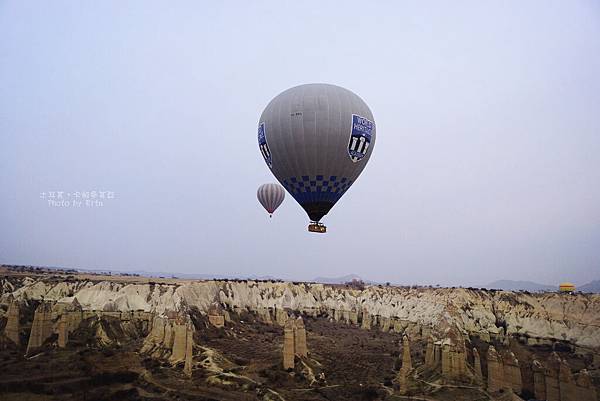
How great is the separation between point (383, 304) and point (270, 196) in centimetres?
2711

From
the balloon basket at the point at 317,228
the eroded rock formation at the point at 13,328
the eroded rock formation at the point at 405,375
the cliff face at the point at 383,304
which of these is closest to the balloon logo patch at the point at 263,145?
the balloon basket at the point at 317,228

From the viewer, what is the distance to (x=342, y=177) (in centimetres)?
2803

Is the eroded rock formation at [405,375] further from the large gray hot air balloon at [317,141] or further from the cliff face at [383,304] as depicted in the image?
the large gray hot air balloon at [317,141]

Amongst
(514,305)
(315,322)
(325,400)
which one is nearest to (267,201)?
(315,322)

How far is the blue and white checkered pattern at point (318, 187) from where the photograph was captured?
2777cm

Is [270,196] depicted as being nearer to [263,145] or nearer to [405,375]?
[263,145]

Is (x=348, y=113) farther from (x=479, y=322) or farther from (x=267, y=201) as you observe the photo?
(x=479, y=322)

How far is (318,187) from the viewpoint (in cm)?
2791

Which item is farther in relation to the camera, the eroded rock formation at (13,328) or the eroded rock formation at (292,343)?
the eroded rock formation at (13,328)

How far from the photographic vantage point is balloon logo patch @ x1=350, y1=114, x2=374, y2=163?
27.2m

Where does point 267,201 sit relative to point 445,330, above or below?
above

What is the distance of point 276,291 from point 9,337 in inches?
1589

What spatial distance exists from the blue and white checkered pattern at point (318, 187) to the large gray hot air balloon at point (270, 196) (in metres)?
25.0

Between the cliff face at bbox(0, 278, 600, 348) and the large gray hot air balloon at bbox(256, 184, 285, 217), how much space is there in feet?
47.3
